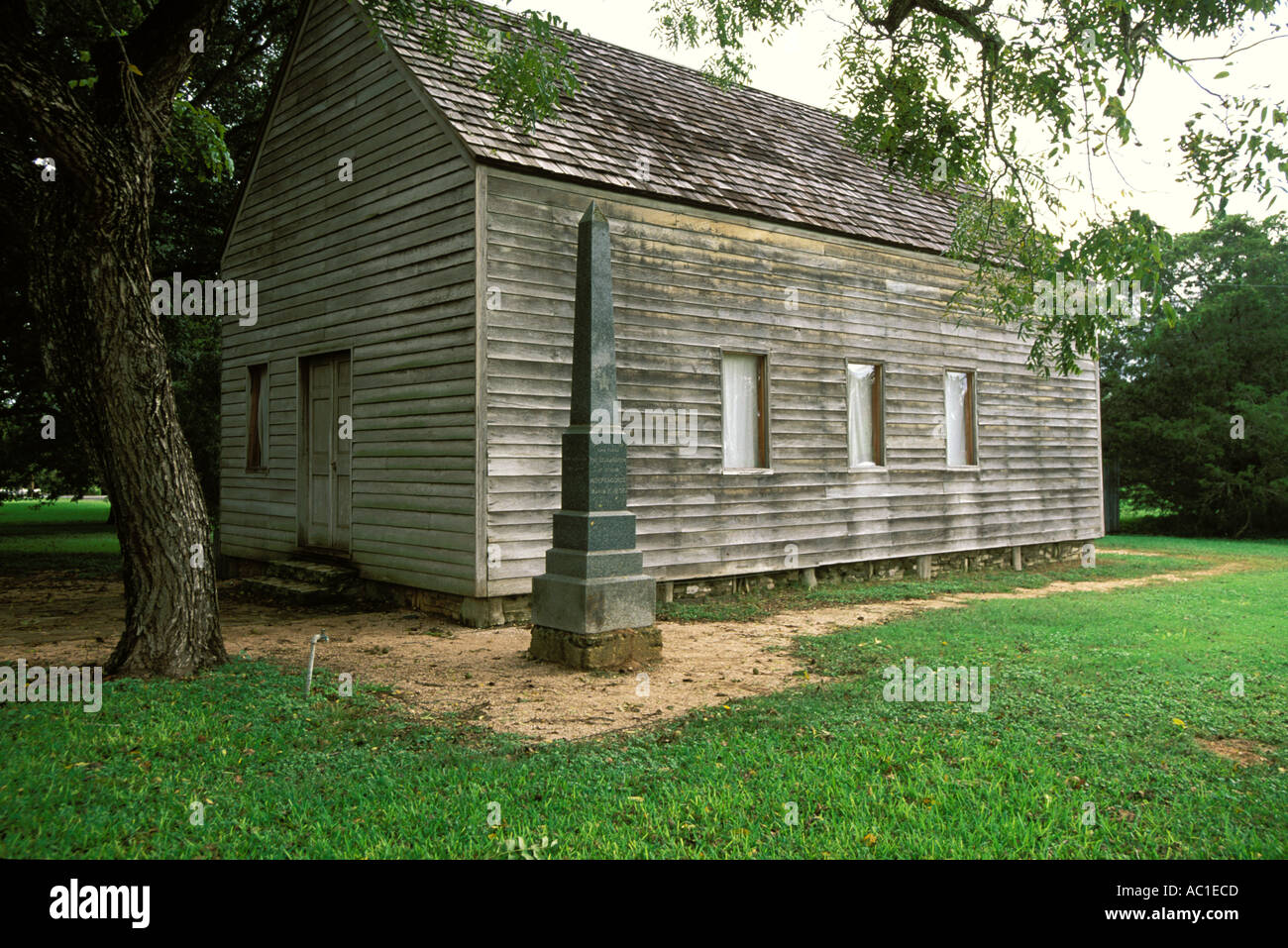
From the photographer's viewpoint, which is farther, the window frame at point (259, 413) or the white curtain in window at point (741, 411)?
the window frame at point (259, 413)

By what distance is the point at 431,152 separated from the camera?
9805 mm

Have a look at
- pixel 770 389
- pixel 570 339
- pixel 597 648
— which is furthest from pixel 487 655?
pixel 770 389

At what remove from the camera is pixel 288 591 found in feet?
35.8

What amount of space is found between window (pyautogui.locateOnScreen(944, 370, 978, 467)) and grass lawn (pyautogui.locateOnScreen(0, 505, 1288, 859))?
738 cm

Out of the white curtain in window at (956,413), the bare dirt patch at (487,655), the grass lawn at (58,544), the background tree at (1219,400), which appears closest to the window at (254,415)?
the bare dirt patch at (487,655)

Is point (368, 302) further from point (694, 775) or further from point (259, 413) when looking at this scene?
point (694, 775)

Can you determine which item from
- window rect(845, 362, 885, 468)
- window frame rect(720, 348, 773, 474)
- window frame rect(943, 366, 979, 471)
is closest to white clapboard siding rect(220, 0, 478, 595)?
window frame rect(720, 348, 773, 474)

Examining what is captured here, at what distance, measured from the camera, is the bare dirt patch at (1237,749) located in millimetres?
4934

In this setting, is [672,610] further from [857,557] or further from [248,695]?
[248,695]

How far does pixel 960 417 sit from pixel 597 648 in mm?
9570

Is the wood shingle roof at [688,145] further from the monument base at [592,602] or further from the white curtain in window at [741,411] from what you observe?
the monument base at [592,602]

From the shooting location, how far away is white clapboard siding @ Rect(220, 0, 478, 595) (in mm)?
9492

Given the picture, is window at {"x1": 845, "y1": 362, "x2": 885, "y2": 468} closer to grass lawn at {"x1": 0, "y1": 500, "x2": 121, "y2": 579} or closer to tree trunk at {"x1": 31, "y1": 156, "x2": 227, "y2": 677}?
tree trunk at {"x1": 31, "y1": 156, "x2": 227, "y2": 677}

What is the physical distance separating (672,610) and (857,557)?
12.5ft
